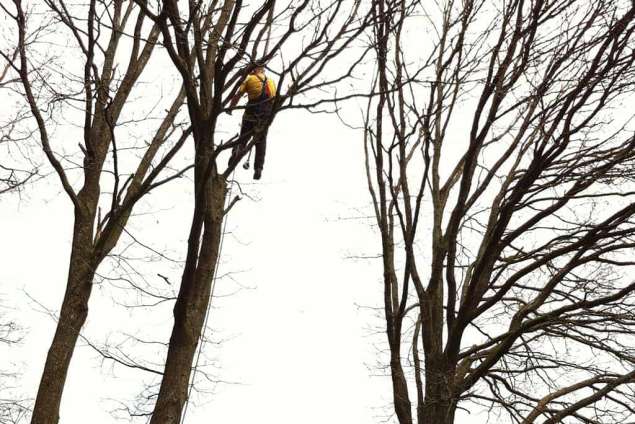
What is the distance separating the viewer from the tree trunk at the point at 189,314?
3896 millimetres

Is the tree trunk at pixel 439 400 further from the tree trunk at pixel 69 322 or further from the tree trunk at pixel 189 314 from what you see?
the tree trunk at pixel 69 322

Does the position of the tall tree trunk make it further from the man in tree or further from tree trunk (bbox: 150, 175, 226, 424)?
the man in tree

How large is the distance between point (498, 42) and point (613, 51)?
891 mm

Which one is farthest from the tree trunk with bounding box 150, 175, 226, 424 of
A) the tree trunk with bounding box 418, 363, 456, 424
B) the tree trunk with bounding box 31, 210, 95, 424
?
the tree trunk with bounding box 418, 363, 456, 424

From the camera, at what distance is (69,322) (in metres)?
6.05

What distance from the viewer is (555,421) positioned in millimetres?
5191

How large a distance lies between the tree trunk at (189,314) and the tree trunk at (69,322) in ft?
7.20

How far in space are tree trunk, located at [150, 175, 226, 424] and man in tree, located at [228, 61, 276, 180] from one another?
404 millimetres

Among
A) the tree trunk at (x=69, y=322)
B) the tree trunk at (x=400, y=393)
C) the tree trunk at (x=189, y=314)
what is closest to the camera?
the tree trunk at (x=189, y=314)

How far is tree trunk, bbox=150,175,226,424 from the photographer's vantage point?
390 centimetres

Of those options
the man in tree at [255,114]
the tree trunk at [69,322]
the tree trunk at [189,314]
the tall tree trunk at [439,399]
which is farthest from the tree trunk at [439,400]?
the tree trunk at [69,322]

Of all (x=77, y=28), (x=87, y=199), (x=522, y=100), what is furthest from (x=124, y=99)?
(x=522, y=100)

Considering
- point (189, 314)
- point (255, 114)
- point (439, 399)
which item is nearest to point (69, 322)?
point (189, 314)

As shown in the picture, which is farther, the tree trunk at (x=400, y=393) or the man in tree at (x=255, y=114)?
the tree trunk at (x=400, y=393)
